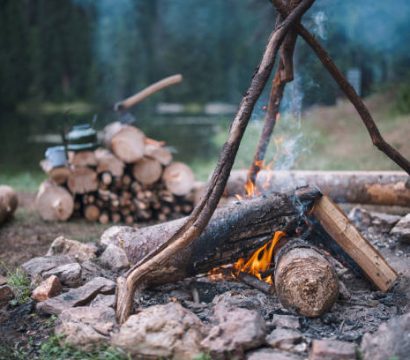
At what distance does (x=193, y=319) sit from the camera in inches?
114

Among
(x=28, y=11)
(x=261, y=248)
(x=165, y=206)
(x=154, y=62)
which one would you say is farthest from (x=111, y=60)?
(x=261, y=248)

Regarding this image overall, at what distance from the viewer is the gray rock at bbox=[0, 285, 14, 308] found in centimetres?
345

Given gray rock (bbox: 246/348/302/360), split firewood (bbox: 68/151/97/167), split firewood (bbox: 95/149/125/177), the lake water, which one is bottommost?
the lake water

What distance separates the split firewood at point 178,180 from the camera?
6.87m

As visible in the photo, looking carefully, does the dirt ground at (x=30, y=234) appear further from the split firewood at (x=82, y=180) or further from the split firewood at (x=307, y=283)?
the split firewood at (x=307, y=283)

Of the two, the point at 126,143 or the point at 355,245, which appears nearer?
the point at 355,245

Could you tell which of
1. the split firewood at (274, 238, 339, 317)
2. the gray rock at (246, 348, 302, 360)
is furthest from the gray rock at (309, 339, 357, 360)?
the split firewood at (274, 238, 339, 317)

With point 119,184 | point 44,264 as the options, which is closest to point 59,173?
point 119,184

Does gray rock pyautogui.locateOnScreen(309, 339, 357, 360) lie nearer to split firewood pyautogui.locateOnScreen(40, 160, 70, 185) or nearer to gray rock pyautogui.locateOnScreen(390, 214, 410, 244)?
gray rock pyautogui.locateOnScreen(390, 214, 410, 244)

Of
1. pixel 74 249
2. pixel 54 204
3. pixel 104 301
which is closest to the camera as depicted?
pixel 104 301

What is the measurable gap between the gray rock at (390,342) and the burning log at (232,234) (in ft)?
3.66

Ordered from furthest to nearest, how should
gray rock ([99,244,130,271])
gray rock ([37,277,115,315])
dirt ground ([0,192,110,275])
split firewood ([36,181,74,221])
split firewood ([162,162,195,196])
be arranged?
split firewood ([162,162,195,196]) < split firewood ([36,181,74,221]) < dirt ground ([0,192,110,275]) < gray rock ([99,244,130,271]) < gray rock ([37,277,115,315])

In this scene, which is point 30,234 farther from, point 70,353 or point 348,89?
point 348,89

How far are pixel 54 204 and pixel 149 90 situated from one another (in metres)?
1.86
